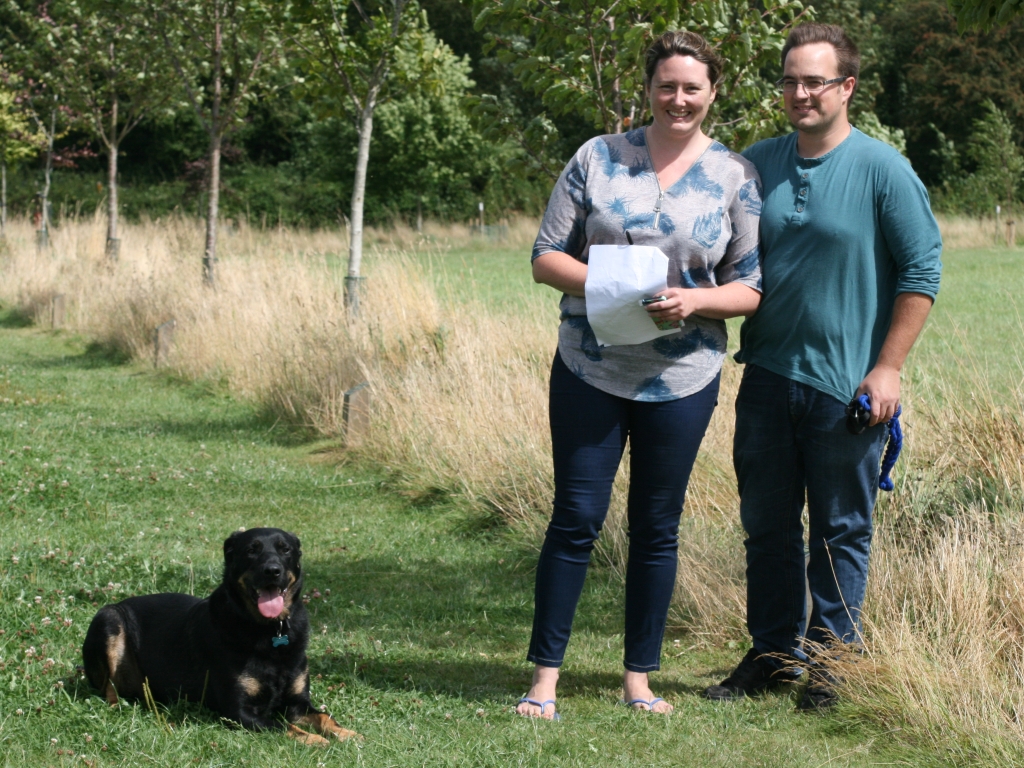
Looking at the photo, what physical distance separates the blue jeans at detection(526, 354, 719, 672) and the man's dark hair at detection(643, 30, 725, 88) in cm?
95

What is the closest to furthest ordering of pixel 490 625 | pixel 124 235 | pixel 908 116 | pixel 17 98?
pixel 490 625
pixel 124 235
pixel 17 98
pixel 908 116

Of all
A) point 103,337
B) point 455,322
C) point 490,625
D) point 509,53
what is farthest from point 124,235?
point 490,625

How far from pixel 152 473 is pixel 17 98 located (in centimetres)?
1967

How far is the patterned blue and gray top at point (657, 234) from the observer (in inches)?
135

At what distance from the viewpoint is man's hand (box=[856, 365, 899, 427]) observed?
11.3 ft

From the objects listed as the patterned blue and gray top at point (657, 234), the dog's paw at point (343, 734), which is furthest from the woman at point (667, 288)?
the dog's paw at point (343, 734)

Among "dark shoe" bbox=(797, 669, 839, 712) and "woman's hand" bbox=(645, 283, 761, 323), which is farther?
"dark shoe" bbox=(797, 669, 839, 712)

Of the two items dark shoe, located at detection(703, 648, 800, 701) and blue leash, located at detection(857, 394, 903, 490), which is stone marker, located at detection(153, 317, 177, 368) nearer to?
→ dark shoe, located at detection(703, 648, 800, 701)

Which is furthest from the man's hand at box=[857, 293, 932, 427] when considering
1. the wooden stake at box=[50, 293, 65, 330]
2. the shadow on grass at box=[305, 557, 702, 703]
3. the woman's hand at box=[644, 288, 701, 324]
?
the wooden stake at box=[50, 293, 65, 330]

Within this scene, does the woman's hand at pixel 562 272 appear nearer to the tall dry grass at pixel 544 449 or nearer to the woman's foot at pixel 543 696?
the woman's foot at pixel 543 696

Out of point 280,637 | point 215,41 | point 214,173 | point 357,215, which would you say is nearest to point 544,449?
point 280,637

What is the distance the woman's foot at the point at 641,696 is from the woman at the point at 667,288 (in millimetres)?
335

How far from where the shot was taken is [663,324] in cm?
338

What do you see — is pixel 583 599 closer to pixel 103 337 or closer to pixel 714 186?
pixel 714 186
